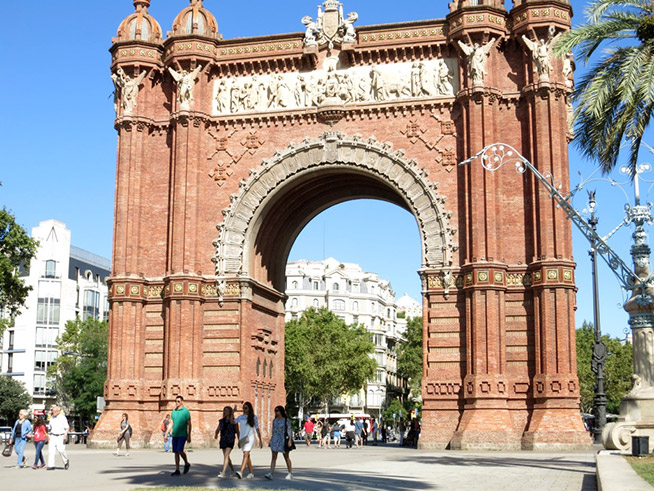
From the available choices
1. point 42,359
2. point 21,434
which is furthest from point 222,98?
point 42,359

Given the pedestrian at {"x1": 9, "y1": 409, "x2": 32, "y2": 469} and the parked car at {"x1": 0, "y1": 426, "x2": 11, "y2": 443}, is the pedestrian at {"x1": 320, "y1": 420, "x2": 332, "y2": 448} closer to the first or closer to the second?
the parked car at {"x1": 0, "y1": 426, "x2": 11, "y2": 443}

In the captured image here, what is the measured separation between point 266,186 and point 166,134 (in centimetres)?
478

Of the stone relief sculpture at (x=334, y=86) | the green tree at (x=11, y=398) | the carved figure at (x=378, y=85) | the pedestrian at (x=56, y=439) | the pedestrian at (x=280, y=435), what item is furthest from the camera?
the green tree at (x=11, y=398)

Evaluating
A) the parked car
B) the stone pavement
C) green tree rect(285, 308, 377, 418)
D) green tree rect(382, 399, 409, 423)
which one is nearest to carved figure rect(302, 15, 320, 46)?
the stone pavement

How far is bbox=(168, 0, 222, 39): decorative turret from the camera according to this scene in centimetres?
3609

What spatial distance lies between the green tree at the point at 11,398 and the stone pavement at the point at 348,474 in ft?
158

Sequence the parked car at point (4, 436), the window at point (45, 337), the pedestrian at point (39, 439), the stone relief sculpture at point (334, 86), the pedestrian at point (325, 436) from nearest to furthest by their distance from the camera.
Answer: the pedestrian at point (39, 439)
the stone relief sculpture at point (334, 86)
the pedestrian at point (325, 436)
the parked car at point (4, 436)
the window at point (45, 337)

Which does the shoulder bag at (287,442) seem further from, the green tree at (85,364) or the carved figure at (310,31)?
the green tree at (85,364)

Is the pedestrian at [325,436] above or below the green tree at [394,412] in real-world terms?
above

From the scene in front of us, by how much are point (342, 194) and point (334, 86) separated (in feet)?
17.0

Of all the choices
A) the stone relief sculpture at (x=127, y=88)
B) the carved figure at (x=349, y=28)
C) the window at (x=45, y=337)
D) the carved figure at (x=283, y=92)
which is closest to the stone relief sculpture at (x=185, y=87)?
the stone relief sculpture at (x=127, y=88)

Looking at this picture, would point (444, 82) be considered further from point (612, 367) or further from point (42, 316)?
point (42, 316)

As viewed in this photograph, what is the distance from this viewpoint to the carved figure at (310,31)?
3528 centimetres

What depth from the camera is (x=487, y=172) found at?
32219 mm
